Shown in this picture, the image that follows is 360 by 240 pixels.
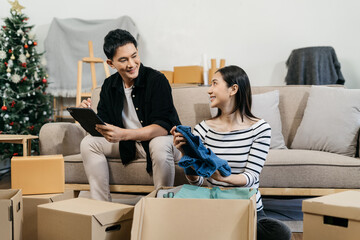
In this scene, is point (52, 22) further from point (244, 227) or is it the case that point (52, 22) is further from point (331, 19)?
point (244, 227)

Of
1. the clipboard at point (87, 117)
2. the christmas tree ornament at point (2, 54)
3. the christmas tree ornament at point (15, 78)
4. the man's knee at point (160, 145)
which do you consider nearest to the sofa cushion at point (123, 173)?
the man's knee at point (160, 145)

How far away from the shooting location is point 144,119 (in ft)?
6.28

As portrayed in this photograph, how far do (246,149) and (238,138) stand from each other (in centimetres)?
5

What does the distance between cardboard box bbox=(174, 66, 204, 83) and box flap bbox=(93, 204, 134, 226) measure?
9.49 feet

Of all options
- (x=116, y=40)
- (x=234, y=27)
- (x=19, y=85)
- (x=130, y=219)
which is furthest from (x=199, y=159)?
(x=19, y=85)

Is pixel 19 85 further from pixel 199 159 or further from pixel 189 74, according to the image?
pixel 199 159

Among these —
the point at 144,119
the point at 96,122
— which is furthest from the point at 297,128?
the point at 96,122

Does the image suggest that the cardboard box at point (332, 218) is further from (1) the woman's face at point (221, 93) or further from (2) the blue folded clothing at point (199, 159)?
(1) the woman's face at point (221, 93)

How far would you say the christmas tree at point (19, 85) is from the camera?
3.98 m

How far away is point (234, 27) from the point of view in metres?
4.32

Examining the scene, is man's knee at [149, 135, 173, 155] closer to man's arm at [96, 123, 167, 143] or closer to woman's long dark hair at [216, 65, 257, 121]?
man's arm at [96, 123, 167, 143]

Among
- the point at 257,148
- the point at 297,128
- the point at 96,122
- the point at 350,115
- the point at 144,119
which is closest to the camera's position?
the point at 257,148

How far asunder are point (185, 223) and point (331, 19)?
12.1 ft

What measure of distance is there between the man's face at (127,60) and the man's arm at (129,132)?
1.04 ft
